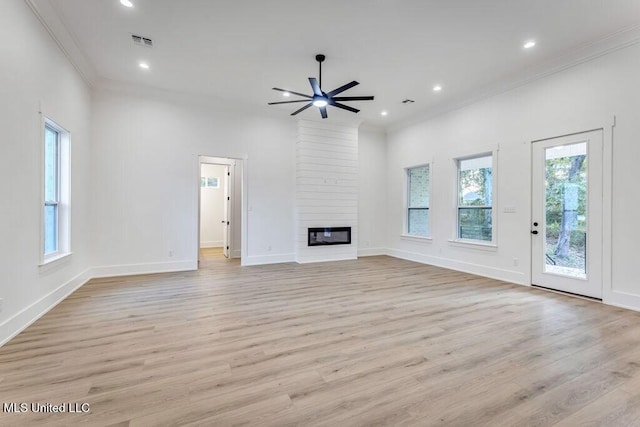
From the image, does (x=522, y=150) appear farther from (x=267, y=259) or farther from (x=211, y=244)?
(x=211, y=244)

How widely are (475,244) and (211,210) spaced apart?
7.59 metres

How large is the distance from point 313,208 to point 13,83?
511cm

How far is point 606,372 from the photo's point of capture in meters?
2.22

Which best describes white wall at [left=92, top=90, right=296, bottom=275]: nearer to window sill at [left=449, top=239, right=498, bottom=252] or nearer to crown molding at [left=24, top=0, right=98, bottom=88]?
crown molding at [left=24, top=0, right=98, bottom=88]

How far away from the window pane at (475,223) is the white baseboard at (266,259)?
374 cm

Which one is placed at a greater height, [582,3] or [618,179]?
[582,3]

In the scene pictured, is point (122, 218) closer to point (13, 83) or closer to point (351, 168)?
point (13, 83)

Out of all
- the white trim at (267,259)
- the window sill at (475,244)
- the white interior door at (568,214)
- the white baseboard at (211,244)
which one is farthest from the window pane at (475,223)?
the white baseboard at (211,244)

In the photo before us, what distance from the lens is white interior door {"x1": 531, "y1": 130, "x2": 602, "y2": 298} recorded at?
13.1 feet

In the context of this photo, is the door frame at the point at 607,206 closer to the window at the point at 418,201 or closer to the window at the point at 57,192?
the window at the point at 418,201

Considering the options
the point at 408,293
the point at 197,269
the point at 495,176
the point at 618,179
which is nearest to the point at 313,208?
the point at 197,269

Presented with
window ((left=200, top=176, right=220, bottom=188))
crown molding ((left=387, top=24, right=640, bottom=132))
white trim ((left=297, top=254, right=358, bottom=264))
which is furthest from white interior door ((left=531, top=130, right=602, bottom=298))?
window ((left=200, top=176, right=220, bottom=188))

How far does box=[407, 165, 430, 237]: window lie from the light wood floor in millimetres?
3044

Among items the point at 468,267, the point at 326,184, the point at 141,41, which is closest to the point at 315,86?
the point at 141,41
